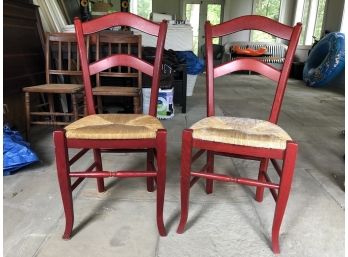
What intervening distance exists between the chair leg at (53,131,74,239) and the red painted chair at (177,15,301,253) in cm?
46

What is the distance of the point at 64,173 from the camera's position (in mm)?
1140

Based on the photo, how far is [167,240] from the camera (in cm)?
124

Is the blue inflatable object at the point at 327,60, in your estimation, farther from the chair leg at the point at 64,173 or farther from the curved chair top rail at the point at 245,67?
the chair leg at the point at 64,173

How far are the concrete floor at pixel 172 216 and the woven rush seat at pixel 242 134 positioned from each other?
18.4 inches

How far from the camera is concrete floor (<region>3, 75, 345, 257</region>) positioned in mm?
1191

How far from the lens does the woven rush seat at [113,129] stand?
1100 millimetres

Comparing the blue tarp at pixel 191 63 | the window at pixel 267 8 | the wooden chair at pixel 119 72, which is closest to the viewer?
the wooden chair at pixel 119 72

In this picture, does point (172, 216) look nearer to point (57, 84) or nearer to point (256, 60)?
point (256, 60)

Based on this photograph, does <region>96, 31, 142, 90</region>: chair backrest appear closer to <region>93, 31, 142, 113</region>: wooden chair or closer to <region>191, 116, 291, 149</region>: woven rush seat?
<region>93, 31, 142, 113</region>: wooden chair

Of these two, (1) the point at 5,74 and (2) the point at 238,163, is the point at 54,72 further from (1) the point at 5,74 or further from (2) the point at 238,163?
(2) the point at 238,163

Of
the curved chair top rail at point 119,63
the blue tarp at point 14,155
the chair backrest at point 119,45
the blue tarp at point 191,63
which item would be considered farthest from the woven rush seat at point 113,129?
the blue tarp at point 191,63

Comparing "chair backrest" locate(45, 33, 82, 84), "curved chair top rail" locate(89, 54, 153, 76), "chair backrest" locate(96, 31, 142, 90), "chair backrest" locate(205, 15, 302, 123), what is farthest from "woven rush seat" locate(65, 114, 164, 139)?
"chair backrest" locate(45, 33, 82, 84)

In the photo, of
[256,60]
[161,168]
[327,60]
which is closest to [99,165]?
[161,168]

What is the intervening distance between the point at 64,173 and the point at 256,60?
98 centimetres
